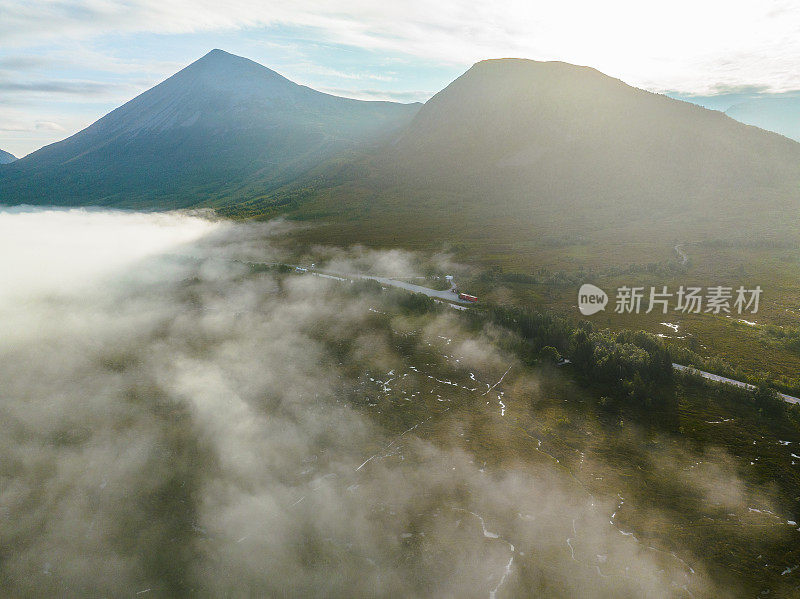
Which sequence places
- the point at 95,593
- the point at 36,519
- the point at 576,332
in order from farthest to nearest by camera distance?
the point at 576,332 → the point at 36,519 → the point at 95,593

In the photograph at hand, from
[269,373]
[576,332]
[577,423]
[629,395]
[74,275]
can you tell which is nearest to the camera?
[577,423]

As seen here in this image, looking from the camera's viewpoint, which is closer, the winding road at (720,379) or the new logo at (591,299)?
the winding road at (720,379)

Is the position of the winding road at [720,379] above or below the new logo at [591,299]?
below

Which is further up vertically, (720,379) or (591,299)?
(591,299)

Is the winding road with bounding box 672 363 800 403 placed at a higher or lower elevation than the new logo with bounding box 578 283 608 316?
lower

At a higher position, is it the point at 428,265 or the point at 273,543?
the point at 428,265

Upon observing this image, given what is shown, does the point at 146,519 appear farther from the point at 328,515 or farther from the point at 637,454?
the point at 637,454

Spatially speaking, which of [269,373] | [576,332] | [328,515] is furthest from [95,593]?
[576,332]

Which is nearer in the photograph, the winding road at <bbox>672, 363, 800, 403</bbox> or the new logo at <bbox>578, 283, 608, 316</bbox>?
the winding road at <bbox>672, 363, 800, 403</bbox>

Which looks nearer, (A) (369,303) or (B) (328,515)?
(B) (328,515)

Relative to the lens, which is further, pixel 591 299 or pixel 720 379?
pixel 591 299
